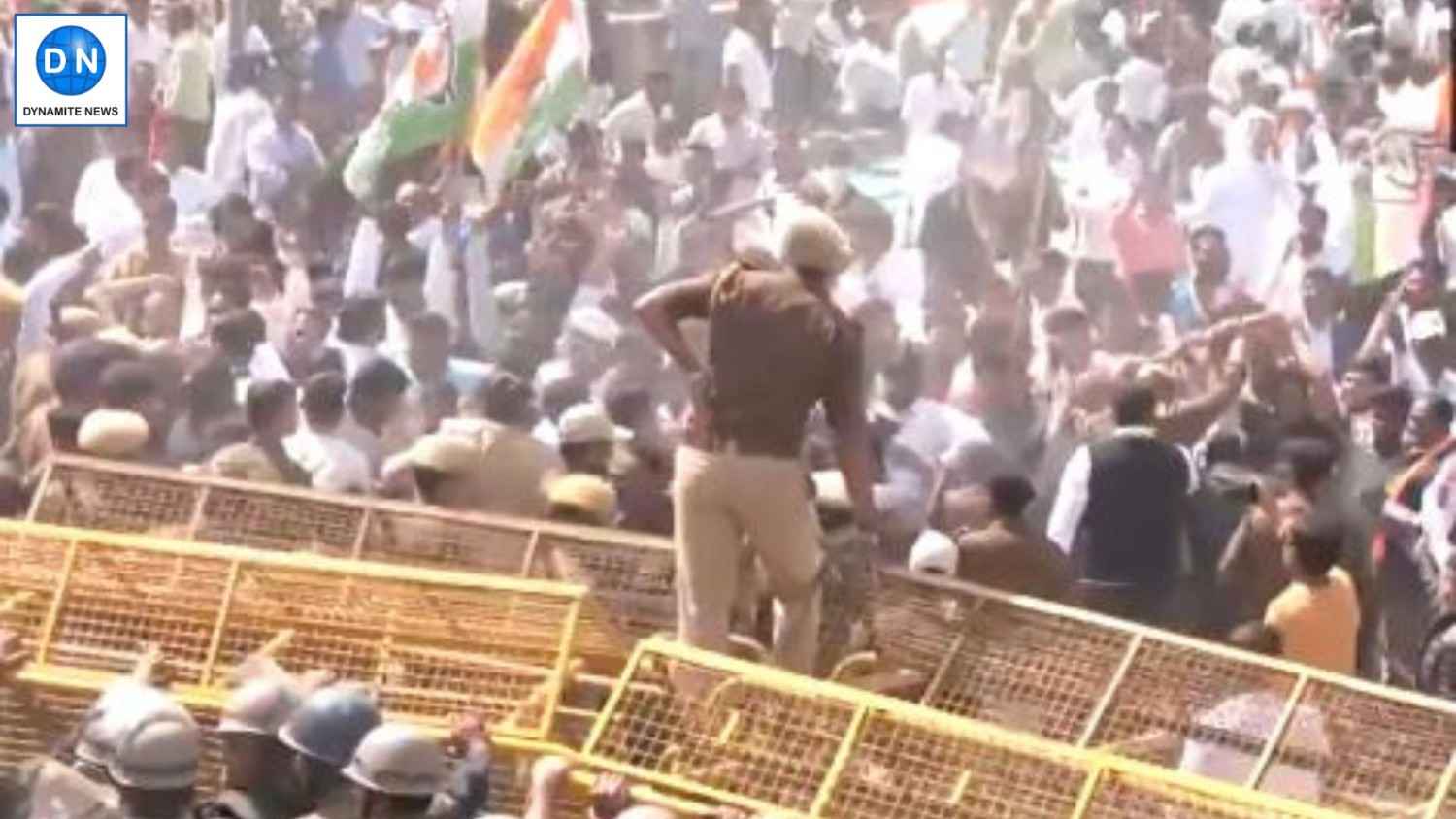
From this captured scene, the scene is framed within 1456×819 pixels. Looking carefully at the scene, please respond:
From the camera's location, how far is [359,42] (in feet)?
65.7

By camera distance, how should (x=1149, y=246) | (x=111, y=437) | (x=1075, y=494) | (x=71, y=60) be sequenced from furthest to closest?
(x=71, y=60) < (x=1149, y=246) < (x=1075, y=494) < (x=111, y=437)

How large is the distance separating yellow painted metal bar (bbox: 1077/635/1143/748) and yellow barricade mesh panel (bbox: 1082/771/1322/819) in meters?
1.82

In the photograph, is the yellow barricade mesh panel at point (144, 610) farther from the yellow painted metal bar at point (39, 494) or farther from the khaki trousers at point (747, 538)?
the yellow painted metal bar at point (39, 494)

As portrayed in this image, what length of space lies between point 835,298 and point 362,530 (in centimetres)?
313

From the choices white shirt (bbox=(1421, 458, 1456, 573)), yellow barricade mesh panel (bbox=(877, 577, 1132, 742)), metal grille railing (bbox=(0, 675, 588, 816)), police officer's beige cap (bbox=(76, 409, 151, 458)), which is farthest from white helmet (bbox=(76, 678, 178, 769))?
white shirt (bbox=(1421, 458, 1456, 573))

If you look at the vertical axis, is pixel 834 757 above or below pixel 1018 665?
above

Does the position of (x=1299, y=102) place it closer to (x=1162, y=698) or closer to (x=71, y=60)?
(x=71, y=60)

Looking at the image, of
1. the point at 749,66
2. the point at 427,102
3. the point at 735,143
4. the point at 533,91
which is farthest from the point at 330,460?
the point at 749,66

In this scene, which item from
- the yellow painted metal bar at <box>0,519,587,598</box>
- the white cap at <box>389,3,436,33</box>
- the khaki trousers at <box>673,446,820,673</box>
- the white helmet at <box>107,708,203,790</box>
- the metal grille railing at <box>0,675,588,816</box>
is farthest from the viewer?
the white cap at <box>389,3,436,33</box>

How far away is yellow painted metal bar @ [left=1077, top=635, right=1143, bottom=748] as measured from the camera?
10766mm

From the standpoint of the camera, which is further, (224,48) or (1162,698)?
(224,48)

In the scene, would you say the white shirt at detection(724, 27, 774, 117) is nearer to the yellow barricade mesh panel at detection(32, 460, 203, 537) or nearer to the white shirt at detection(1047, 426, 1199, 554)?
the white shirt at detection(1047, 426, 1199, 554)

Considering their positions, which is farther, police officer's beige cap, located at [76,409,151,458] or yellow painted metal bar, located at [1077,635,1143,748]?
police officer's beige cap, located at [76,409,151,458]

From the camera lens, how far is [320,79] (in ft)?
65.4
